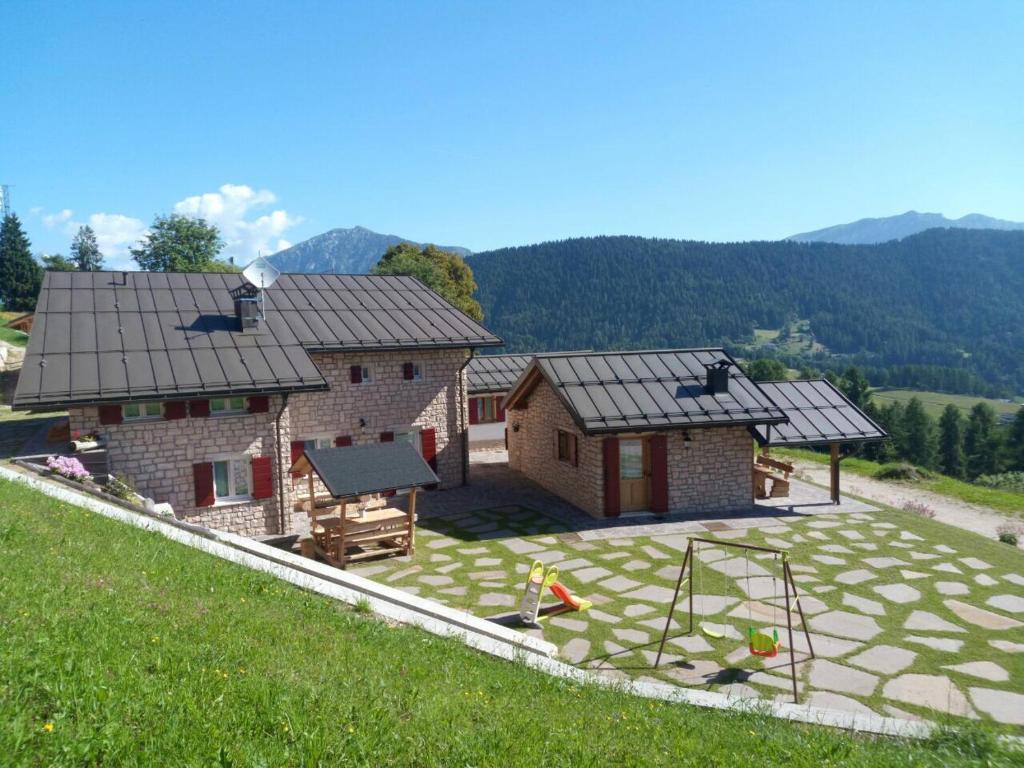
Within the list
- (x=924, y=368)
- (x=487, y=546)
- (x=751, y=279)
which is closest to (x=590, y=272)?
(x=751, y=279)

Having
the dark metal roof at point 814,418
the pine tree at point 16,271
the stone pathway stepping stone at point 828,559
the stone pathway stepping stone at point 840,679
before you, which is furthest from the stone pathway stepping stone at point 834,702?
the pine tree at point 16,271

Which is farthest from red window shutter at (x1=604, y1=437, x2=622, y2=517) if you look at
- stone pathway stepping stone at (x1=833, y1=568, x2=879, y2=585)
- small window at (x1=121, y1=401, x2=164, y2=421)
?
small window at (x1=121, y1=401, x2=164, y2=421)

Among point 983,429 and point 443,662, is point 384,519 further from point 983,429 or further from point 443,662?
point 983,429

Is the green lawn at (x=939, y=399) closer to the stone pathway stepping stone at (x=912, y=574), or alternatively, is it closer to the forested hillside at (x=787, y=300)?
the forested hillside at (x=787, y=300)

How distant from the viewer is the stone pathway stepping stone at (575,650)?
28.3 feet

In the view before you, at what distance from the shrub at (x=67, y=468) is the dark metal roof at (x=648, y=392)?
1011cm

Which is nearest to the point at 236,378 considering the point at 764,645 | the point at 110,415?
the point at 110,415

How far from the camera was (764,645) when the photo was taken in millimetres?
8070

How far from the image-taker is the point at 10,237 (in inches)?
1822

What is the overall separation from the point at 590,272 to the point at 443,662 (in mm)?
142210

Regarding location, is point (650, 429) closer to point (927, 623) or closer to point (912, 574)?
point (912, 574)

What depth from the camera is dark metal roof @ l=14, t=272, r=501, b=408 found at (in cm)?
1309

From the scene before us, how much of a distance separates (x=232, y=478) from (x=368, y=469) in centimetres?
388

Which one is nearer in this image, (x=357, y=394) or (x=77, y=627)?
(x=77, y=627)
